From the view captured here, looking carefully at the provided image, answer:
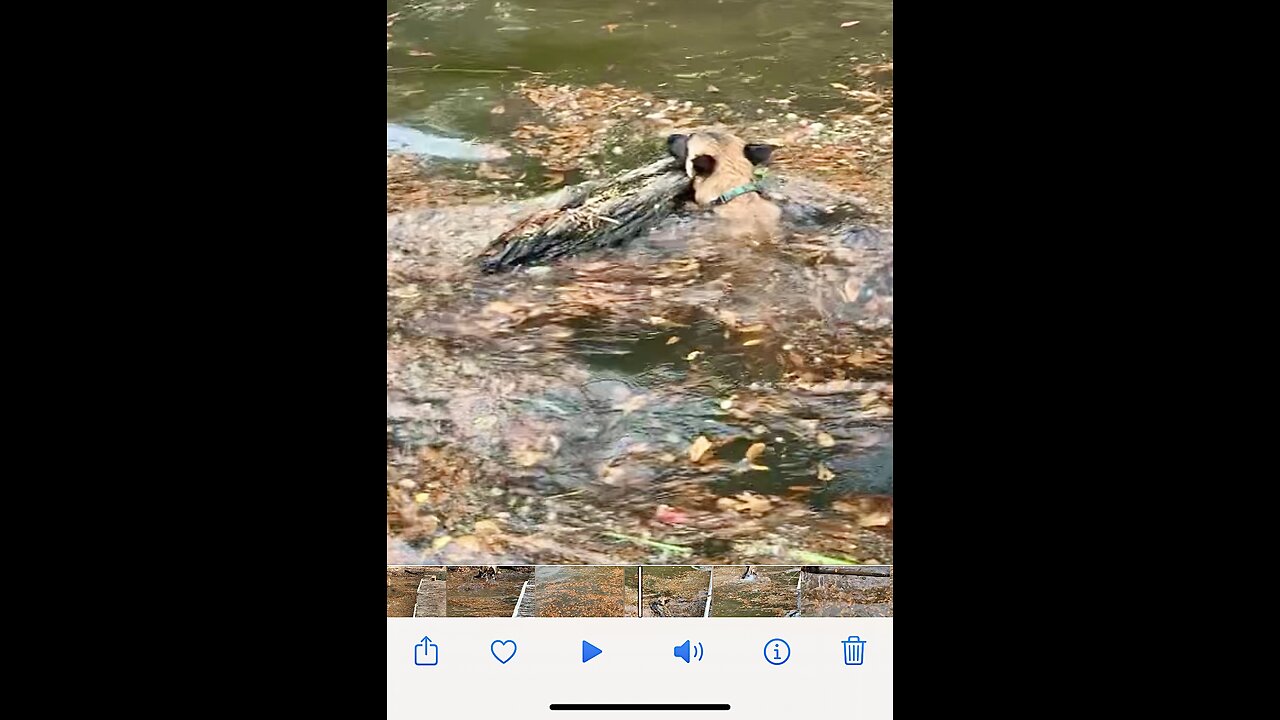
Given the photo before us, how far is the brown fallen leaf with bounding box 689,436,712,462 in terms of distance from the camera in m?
1.57

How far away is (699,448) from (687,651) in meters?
0.30

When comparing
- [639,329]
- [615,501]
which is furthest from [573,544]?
[639,329]

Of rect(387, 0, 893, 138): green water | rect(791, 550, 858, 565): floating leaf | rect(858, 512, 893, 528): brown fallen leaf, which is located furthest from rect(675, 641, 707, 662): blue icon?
rect(387, 0, 893, 138): green water

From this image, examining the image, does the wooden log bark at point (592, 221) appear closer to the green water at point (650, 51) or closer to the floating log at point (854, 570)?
the green water at point (650, 51)

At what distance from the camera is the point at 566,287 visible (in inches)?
62.1

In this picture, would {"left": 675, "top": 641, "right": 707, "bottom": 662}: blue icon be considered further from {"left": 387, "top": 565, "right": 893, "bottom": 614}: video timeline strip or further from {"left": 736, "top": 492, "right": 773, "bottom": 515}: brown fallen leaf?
{"left": 736, "top": 492, "right": 773, "bottom": 515}: brown fallen leaf

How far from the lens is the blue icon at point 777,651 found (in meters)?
1.55

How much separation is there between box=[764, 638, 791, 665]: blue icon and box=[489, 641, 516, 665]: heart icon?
0.38m

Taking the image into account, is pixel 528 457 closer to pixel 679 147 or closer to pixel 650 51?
pixel 679 147

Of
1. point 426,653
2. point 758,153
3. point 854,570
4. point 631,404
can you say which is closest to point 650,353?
point 631,404

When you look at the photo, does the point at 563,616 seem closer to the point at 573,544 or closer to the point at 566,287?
the point at 573,544

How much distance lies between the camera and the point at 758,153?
1.58 meters

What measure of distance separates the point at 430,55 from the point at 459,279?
34cm

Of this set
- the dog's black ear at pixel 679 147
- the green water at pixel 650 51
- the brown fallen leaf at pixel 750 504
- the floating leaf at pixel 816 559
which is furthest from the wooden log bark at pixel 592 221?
the floating leaf at pixel 816 559
